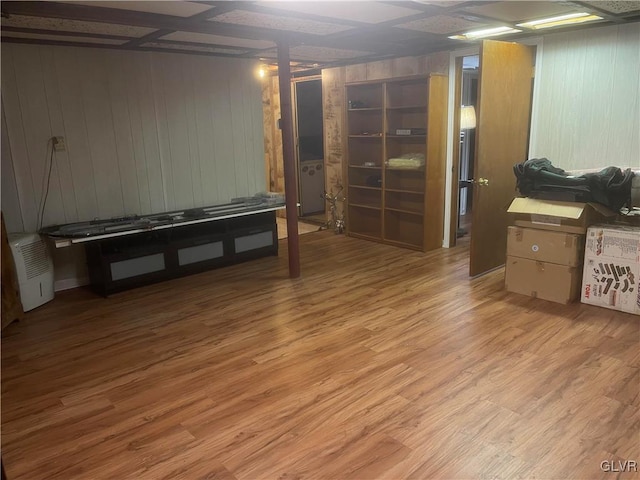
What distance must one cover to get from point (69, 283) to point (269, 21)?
10.2 feet

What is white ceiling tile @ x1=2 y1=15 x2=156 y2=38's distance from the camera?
333cm

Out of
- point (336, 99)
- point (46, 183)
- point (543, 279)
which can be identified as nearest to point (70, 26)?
point (46, 183)

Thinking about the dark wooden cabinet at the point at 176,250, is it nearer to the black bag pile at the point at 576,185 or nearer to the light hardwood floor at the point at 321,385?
the light hardwood floor at the point at 321,385

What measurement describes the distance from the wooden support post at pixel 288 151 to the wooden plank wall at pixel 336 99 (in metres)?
1.68

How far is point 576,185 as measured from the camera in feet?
12.3

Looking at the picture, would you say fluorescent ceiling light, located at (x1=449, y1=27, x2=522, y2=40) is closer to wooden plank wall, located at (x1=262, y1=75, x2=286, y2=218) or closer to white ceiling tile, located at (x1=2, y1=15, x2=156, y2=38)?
white ceiling tile, located at (x1=2, y1=15, x2=156, y2=38)

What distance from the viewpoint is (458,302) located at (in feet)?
12.9

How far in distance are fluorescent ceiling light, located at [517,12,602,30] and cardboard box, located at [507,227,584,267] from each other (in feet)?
Answer: 5.71

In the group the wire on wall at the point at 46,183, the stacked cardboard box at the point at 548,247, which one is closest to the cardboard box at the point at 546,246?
the stacked cardboard box at the point at 548,247

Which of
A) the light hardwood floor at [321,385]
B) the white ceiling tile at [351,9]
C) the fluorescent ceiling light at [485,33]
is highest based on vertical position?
the fluorescent ceiling light at [485,33]

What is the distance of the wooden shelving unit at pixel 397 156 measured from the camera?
5.27 m

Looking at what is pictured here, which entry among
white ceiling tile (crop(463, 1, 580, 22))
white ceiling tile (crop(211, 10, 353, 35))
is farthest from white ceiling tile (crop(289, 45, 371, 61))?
white ceiling tile (crop(463, 1, 580, 22))

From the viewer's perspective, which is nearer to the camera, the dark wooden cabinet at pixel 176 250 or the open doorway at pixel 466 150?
the dark wooden cabinet at pixel 176 250

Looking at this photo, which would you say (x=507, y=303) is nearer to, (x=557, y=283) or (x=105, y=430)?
(x=557, y=283)
